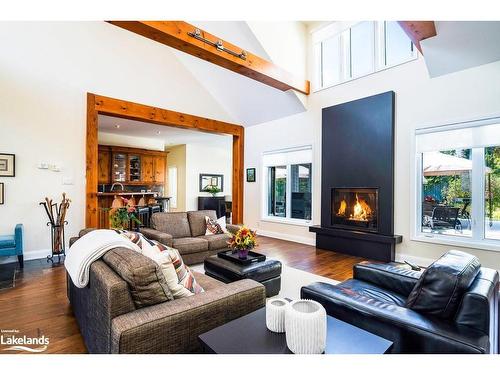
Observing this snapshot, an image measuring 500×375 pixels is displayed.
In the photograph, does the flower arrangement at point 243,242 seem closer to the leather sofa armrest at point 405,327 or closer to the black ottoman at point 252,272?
the black ottoman at point 252,272

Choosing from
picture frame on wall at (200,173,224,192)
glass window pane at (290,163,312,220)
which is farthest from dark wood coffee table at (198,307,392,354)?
picture frame on wall at (200,173,224,192)

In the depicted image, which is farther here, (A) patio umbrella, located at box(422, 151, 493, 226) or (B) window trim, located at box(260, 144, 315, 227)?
(B) window trim, located at box(260, 144, 315, 227)

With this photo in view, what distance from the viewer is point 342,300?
5.04 ft

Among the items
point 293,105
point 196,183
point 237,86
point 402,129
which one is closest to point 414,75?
point 402,129

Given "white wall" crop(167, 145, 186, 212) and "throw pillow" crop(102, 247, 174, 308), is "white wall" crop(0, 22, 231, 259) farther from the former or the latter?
"white wall" crop(167, 145, 186, 212)

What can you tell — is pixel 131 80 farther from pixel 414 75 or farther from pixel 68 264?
pixel 414 75

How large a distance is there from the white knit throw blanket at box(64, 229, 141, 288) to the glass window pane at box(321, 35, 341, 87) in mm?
4896

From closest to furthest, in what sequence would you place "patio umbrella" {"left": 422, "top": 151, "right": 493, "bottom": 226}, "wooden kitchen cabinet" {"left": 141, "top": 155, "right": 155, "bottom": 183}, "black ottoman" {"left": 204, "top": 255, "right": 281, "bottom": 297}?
"black ottoman" {"left": 204, "top": 255, "right": 281, "bottom": 297} < "patio umbrella" {"left": 422, "top": 151, "right": 493, "bottom": 226} < "wooden kitchen cabinet" {"left": 141, "top": 155, "right": 155, "bottom": 183}

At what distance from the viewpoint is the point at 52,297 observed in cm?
279

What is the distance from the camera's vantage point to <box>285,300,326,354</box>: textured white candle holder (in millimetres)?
1053

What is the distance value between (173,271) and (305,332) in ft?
3.03

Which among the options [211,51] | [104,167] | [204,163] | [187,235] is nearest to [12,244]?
[187,235]

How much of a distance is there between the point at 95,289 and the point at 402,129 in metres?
4.56

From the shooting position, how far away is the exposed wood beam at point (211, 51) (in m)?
3.15
